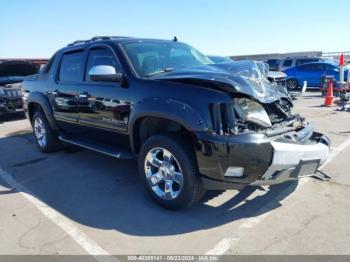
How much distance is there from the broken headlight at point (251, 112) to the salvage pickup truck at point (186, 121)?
0.01 m

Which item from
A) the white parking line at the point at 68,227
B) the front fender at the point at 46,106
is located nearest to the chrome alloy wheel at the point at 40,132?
the front fender at the point at 46,106

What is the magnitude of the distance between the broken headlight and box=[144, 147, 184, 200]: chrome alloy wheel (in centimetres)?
83

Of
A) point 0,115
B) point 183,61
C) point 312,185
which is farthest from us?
point 0,115

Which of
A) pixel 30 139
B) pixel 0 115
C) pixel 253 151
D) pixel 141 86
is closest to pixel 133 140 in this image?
pixel 141 86

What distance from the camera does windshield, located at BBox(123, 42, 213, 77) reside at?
14.8 feet

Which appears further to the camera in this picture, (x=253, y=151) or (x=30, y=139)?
(x=30, y=139)

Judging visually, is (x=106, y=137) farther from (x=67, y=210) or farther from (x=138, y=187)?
(x=67, y=210)

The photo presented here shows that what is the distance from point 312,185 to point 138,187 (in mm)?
2206

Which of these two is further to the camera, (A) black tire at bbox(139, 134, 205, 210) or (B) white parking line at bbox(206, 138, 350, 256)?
(A) black tire at bbox(139, 134, 205, 210)

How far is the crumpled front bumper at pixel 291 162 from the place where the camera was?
349cm

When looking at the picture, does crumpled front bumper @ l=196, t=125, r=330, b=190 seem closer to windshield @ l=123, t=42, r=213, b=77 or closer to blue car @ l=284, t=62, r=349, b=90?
windshield @ l=123, t=42, r=213, b=77

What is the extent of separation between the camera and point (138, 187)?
4.75m

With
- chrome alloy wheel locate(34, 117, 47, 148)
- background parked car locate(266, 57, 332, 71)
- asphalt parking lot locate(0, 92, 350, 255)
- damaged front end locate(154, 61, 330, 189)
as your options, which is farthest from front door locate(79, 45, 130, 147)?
background parked car locate(266, 57, 332, 71)

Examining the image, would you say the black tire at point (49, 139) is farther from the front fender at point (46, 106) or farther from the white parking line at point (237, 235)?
the white parking line at point (237, 235)
